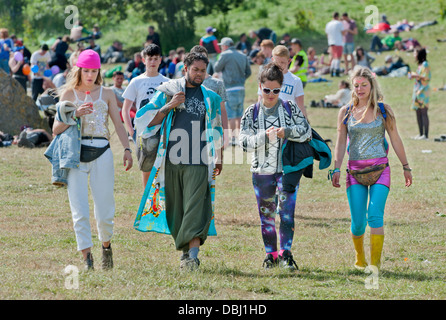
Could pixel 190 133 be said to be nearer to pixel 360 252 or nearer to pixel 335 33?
pixel 360 252

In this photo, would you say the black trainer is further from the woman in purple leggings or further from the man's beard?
the man's beard

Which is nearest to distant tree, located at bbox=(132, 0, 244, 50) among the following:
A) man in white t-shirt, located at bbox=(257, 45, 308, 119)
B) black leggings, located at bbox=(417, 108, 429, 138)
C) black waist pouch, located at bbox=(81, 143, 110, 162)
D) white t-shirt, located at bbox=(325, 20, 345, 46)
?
white t-shirt, located at bbox=(325, 20, 345, 46)

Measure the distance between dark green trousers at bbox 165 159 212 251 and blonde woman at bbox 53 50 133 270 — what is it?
55 centimetres

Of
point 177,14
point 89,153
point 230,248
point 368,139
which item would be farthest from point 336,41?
point 89,153

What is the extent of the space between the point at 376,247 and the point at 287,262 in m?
0.81

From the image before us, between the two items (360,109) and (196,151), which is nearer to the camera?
(196,151)

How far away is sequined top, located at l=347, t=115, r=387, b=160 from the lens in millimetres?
6422

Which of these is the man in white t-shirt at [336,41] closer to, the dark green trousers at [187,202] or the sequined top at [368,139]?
the sequined top at [368,139]

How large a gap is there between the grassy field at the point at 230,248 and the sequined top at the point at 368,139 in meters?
1.03

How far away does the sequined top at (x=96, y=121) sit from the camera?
6.04 m

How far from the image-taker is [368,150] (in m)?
6.45
